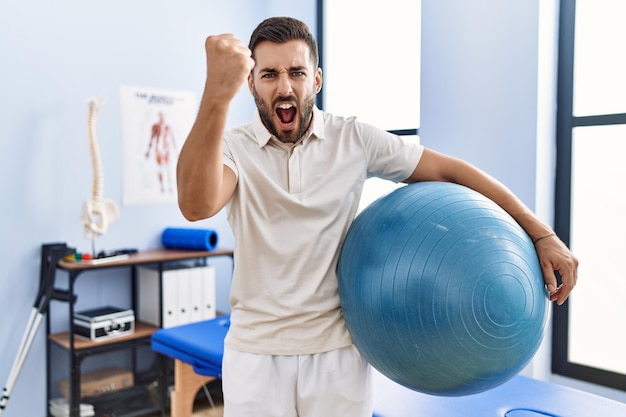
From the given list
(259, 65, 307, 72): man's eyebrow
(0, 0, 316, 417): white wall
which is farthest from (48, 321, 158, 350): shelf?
(259, 65, 307, 72): man's eyebrow

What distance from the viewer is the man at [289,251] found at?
1261 mm

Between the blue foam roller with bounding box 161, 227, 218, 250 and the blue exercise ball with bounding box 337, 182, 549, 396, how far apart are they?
6.59 feet

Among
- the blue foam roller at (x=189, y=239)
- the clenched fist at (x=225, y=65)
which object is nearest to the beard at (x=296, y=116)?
the clenched fist at (x=225, y=65)

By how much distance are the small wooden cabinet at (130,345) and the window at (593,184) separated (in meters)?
1.84

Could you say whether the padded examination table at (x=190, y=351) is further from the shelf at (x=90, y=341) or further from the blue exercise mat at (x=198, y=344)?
the shelf at (x=90, y=341)

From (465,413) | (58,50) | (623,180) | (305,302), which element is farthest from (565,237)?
(58,50)

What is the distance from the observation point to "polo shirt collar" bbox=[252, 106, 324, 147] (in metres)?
1.32

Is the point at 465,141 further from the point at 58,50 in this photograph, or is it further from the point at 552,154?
the point at 58,50

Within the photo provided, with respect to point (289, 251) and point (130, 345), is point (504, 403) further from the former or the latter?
point (130, 345)

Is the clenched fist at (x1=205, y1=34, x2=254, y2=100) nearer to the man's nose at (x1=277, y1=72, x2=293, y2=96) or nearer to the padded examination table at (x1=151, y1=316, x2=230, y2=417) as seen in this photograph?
the man's nose at (x1=277, y1=72, x2=293, y2=96)

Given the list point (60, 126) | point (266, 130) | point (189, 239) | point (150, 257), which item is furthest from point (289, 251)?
point (60, 126)

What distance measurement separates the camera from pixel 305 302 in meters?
1.27

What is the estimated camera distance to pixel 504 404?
169 centimetres

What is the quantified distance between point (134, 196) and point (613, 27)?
2582mm
